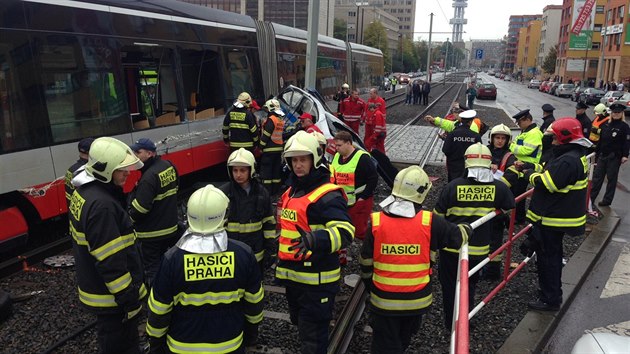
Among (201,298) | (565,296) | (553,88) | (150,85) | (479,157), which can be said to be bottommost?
(553,88)

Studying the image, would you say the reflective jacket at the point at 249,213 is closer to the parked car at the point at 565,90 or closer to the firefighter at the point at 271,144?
the firefighter at the point at 271,144

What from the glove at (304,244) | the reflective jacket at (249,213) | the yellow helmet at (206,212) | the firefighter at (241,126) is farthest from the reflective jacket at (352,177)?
the firefighter at (241,126)

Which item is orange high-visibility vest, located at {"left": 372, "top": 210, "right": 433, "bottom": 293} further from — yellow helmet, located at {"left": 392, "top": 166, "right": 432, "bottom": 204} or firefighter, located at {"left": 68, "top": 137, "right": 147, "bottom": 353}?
firefighter, located at {"left": 68, "top": 137, "right": 147, "bottom": 353}

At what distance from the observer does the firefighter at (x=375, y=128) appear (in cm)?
1137

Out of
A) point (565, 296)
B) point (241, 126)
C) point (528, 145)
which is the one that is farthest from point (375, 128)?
point (565, 296)

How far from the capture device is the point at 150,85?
854 centimetres

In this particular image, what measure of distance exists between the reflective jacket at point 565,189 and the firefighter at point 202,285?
350 centimetres

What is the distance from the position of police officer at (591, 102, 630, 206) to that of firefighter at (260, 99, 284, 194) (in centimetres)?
619

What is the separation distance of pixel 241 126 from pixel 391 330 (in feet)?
19.7

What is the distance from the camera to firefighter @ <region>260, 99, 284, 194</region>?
8.48 metres

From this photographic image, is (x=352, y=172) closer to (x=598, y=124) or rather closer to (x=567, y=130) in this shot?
(x=567, y=130)

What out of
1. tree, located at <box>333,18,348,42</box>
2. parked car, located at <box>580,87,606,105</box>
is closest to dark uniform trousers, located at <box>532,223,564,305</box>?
parked car, located at <box>580,87,606,105</box>

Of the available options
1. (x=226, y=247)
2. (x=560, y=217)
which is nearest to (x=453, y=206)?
(x=560, y=217)

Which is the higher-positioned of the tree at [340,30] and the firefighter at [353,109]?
the tree at [340,30]
